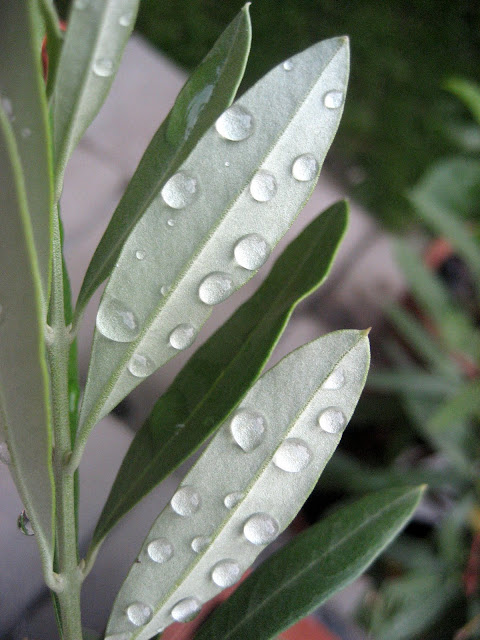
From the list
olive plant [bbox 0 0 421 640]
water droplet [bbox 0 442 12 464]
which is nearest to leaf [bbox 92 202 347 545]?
olive plant [bbox 0 0 421 640]

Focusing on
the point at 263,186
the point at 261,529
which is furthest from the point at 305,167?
the point at 261,529

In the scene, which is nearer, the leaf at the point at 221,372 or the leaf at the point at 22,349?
the leaf at the point at 22,349

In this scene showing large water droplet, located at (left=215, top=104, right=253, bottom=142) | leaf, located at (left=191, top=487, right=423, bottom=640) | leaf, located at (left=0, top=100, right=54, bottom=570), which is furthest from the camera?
leaf, located at (left=191, top=487, right=423, bottom=640)

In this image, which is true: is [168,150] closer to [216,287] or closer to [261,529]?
[216,287]

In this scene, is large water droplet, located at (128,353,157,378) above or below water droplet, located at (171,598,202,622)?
above

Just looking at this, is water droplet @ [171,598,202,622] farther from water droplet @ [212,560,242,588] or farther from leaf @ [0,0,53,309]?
leaf @ [0,0,53,309]

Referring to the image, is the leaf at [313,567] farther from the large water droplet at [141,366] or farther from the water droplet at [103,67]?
the water droplet at [103,67]

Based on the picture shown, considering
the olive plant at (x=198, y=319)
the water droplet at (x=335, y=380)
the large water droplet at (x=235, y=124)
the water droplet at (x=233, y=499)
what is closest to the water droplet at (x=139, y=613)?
the olive plant at (x=198, y=319)
